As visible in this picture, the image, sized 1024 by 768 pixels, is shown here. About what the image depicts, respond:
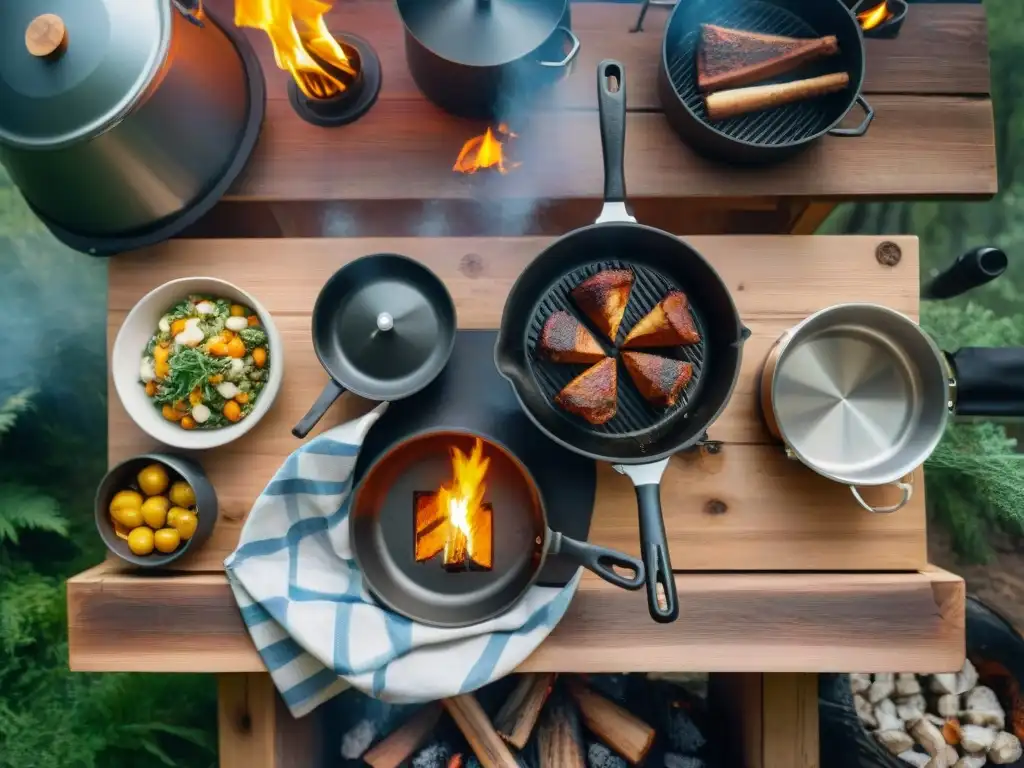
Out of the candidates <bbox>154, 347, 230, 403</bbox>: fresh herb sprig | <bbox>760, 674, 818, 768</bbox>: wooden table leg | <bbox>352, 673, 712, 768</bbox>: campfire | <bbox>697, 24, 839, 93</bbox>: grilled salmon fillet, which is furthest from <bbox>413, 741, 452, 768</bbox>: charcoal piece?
<bbox>697, 24, 839, 93</bbox>: grilled salmon fillet

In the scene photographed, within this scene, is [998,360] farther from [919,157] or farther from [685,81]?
[685,81]

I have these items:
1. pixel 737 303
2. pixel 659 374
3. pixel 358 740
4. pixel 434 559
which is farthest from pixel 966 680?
pixel 358 740

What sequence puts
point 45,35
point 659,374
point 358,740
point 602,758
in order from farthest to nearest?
point 358,740 < point 602,758 < point 659,374 < point 45,35

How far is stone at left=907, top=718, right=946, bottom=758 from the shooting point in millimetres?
2340

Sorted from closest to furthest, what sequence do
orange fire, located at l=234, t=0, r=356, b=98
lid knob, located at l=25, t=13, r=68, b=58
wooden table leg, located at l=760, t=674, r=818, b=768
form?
lid knob, located at l=25, t=13, r=68, b=58 < orange fire, located at l=234, t=0, r=356, b=98 < wooden table leg, located at l=760, t=674, r=818, b=768

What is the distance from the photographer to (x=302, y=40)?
1755mm

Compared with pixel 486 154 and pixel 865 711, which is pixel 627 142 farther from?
pixel 865 711

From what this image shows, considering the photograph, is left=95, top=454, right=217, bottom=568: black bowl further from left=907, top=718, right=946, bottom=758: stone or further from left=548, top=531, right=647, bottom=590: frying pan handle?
left=907, top=718, right=946, bottom=758: stone

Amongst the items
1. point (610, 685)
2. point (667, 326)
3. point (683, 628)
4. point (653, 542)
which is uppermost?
point (667, 326)

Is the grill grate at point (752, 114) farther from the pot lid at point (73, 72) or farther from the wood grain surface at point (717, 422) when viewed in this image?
the pot lid at point (73, 72)

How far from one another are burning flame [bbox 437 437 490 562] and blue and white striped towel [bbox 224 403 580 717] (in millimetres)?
204

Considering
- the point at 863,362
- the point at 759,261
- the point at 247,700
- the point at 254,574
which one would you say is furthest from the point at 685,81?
the point at 247,700

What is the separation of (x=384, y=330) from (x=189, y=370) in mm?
476

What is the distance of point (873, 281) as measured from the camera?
190 centimetres
